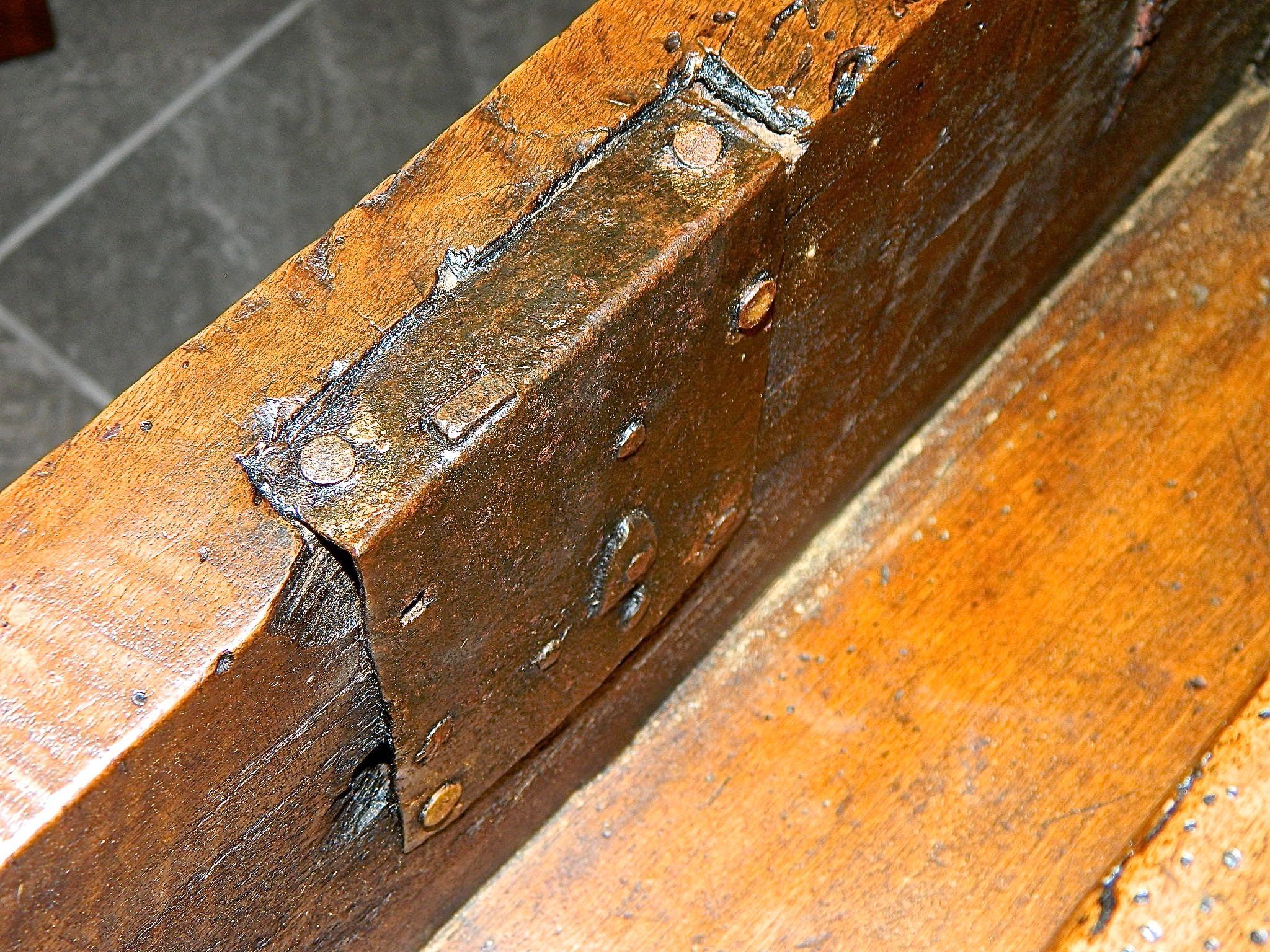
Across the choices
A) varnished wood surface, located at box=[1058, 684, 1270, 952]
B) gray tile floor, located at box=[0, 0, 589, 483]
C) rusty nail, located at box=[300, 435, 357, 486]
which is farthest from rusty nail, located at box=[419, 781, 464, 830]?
gray tile floor, located at box=[0, 0, 589, 483]

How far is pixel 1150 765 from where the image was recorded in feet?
3.56

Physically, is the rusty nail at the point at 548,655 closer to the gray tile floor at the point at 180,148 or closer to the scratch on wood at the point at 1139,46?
the scratch on wood at the point at 1139,46

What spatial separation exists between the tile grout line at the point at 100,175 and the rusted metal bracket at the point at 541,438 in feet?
4.16

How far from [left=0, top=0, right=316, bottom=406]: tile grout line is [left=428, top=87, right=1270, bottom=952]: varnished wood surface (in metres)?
1.16

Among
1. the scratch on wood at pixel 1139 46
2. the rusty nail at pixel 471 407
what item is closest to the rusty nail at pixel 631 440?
the rusty nail at pixel 471 407

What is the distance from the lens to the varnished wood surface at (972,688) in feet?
3.49

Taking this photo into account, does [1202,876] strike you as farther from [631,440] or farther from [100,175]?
[100,175]

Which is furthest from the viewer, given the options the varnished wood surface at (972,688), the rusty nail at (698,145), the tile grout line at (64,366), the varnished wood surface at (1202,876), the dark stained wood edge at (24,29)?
the dark stained wood edge at (24,29)

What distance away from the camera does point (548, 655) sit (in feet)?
2.92

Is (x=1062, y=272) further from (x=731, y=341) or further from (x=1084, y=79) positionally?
(x=731, y=341)

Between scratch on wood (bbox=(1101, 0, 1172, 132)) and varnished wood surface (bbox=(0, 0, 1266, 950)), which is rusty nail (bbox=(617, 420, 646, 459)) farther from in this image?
scratch on wood (bbox=(1101, 0, 1172, 132))

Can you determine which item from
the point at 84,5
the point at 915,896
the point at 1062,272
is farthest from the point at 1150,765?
the point at 84,5

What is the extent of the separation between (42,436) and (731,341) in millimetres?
1394

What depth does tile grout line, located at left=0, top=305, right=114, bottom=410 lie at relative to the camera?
6.56 feet
